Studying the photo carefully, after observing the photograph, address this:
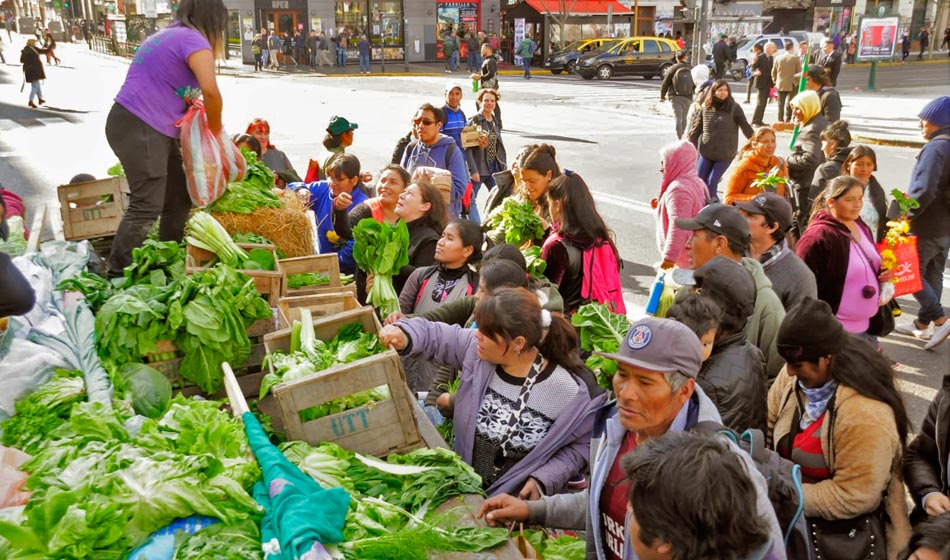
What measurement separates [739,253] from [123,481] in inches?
Answer: 142

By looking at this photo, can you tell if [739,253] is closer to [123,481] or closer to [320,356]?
[320,356]

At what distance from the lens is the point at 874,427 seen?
3217 mm

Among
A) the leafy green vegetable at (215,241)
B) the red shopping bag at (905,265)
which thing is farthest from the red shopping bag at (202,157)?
the red shopping bag at (905,265)

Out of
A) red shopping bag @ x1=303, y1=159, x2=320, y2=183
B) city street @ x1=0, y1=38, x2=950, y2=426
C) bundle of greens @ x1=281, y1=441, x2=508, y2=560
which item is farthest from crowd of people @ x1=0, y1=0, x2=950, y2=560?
city street @ x1=0, y1=38, x2=950, y2=426

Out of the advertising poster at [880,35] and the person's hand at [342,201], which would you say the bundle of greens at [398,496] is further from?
the advertising poster at [880,35]

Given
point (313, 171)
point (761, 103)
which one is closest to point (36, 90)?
point (313, 171)

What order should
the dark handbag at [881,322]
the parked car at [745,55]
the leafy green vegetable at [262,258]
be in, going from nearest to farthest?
the leafy green vegetable at [262,258], the dark handbag at [881,322], the parked car at [745,55]

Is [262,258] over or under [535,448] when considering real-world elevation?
over

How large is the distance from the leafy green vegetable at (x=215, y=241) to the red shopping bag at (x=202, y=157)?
567 mm

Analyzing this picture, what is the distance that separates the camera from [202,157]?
16.8 feet

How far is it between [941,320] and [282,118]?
1773 cm

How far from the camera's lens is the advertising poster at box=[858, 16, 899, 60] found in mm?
34156

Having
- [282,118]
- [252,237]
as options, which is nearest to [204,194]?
[252,237]

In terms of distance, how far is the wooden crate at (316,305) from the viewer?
4.32 m
